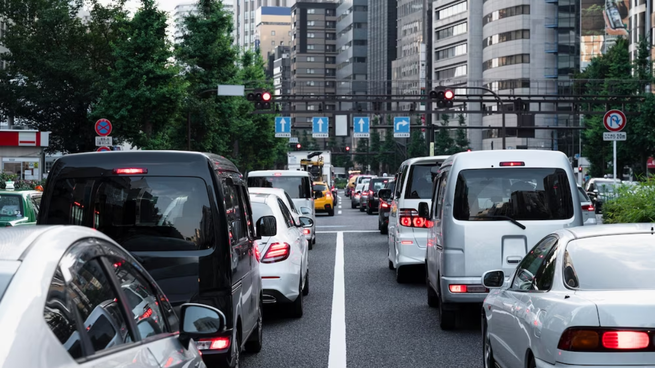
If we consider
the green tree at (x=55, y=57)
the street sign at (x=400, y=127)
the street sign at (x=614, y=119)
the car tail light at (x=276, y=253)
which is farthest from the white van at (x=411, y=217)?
the street sign at (x=400, y=127)

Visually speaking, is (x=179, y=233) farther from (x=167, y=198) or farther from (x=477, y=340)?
(x=477, y=340)

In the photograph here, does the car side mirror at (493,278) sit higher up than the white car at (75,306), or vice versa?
the white car at (75,306)

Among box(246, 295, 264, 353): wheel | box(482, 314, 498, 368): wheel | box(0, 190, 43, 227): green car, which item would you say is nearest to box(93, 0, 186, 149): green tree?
box(0, 190, 43, 227): green car

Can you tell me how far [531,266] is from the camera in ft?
21.7

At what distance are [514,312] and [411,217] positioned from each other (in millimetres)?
9368

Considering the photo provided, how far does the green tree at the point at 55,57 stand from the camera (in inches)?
2320

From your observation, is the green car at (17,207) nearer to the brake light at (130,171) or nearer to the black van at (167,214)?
the black van at (167,214)

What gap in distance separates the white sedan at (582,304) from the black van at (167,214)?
1914 millimetres

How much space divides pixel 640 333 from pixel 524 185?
236 inches

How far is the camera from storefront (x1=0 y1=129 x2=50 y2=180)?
227ft

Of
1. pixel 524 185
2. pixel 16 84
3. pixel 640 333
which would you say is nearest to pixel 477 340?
pixel 524 185

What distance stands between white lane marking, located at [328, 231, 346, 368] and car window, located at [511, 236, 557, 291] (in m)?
2.34

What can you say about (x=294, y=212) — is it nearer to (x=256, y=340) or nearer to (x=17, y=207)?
(x=17, y=207)

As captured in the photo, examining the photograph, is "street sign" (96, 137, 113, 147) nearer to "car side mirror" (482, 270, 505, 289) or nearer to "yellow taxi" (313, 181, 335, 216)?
"yellow taxi" (313, 181, 335, 216)
